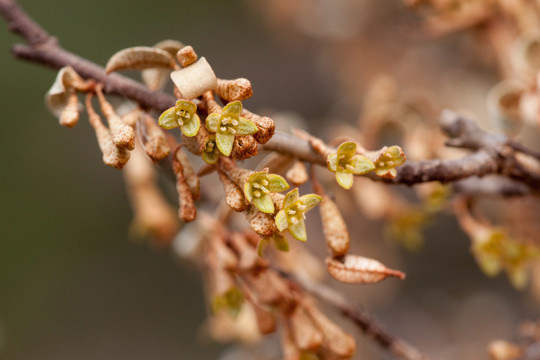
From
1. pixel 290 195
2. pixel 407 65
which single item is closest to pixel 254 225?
pixel 290 195

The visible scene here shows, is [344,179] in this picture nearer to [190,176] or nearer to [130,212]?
[190,176]

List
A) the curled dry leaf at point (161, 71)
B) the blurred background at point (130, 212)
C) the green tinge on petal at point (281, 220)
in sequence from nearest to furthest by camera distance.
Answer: the green tinge on petal at point (281, 220) < the curled dry leaf at point (161, 71) < the blurred background at point (130, 212)

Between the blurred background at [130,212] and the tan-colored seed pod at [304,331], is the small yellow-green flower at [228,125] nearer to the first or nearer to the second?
the tan-colored seed pod at [304,331]

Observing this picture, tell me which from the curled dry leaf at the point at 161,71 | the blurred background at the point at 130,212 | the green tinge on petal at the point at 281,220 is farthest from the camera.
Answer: the blurred background at the point at 130,212

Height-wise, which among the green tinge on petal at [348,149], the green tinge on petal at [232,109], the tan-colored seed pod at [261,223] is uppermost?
the green tinge on petal at [348,149]

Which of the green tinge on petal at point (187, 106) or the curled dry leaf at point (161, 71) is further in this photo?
the curled dry leaf at point (161, 71)

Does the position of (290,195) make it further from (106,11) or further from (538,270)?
(106,11)

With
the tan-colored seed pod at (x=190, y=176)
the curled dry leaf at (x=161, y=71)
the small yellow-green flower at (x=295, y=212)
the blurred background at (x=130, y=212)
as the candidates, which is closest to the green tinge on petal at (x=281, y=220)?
the small yellow-green flower at (x=295, y=212)

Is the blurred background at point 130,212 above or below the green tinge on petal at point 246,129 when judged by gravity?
above
